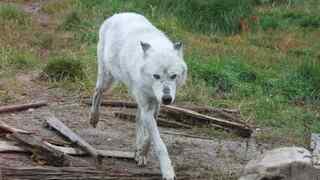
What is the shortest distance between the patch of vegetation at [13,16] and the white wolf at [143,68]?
619 cm

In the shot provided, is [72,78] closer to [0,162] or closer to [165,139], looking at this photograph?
[165,139]

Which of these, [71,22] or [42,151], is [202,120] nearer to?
[42,151]

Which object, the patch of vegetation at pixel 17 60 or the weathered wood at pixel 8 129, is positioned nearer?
the weathered wood at pixel 8 129

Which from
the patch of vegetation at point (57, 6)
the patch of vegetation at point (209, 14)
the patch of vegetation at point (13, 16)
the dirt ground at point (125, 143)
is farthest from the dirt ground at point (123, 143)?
the patch of vegetation at point (57, 6)

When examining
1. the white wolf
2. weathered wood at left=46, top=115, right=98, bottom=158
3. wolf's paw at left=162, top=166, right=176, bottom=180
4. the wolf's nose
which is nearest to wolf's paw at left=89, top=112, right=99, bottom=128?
the white wolf

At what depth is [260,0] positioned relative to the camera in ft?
58.1

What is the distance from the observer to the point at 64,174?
622 centimetres

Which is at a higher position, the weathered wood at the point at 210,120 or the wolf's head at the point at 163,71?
the wolf's head at the point at 163,71

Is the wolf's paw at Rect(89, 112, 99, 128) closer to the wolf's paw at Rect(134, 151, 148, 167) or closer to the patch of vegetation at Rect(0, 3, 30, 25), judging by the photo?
the wolf's paw at Rect(134, 151, 148, 167)

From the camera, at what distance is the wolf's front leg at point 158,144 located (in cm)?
625

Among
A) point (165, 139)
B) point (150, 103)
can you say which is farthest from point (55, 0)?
point (150, 103)

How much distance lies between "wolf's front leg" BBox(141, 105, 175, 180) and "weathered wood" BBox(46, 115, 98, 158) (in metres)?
0.63

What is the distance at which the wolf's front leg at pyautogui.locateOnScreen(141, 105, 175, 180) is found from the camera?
625 cm

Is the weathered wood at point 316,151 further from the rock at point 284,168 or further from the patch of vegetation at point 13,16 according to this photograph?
the patch of vegetation at point 13,16
